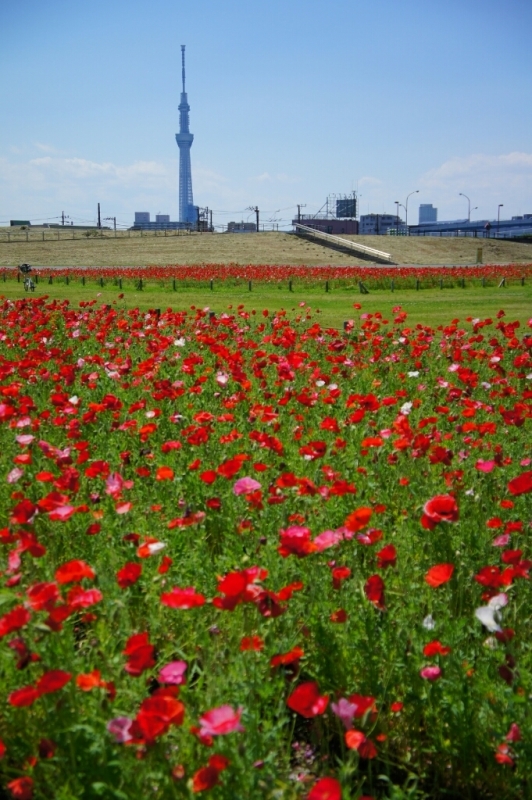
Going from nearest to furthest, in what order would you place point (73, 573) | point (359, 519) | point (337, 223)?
point (73, 573) → point (359, 519) → point (337, 223)

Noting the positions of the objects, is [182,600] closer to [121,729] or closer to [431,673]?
[121,729]

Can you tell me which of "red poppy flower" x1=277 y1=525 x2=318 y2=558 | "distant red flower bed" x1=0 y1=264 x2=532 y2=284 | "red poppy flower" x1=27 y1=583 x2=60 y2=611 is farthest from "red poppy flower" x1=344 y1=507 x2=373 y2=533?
"distant red flower bed" x1=0 y1=264 x2=532 y2=284

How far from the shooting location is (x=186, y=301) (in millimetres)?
21719

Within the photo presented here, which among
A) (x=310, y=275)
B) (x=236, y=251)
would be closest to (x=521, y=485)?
(x=310, y=275)

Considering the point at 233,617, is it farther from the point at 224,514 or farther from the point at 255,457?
the point at 255,457

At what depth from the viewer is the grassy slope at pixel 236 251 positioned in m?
53.9

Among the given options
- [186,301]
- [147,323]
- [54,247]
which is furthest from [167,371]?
[54,247]

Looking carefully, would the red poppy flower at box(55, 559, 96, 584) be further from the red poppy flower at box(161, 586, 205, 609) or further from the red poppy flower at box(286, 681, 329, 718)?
the red poppy flower at box(286, 681, 329, 718)

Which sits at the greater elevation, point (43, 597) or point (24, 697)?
point (43, 597)

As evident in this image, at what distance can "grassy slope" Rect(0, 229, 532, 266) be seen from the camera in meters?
53.9

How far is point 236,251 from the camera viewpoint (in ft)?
194

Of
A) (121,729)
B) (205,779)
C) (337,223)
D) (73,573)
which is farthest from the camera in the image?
(337,223)

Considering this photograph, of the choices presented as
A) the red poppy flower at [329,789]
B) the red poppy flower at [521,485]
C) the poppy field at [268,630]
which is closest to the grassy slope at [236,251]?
the poppy field at [268,630]

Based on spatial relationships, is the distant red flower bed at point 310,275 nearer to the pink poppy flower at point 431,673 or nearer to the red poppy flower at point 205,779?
the pink poppy flower at point 431,673
